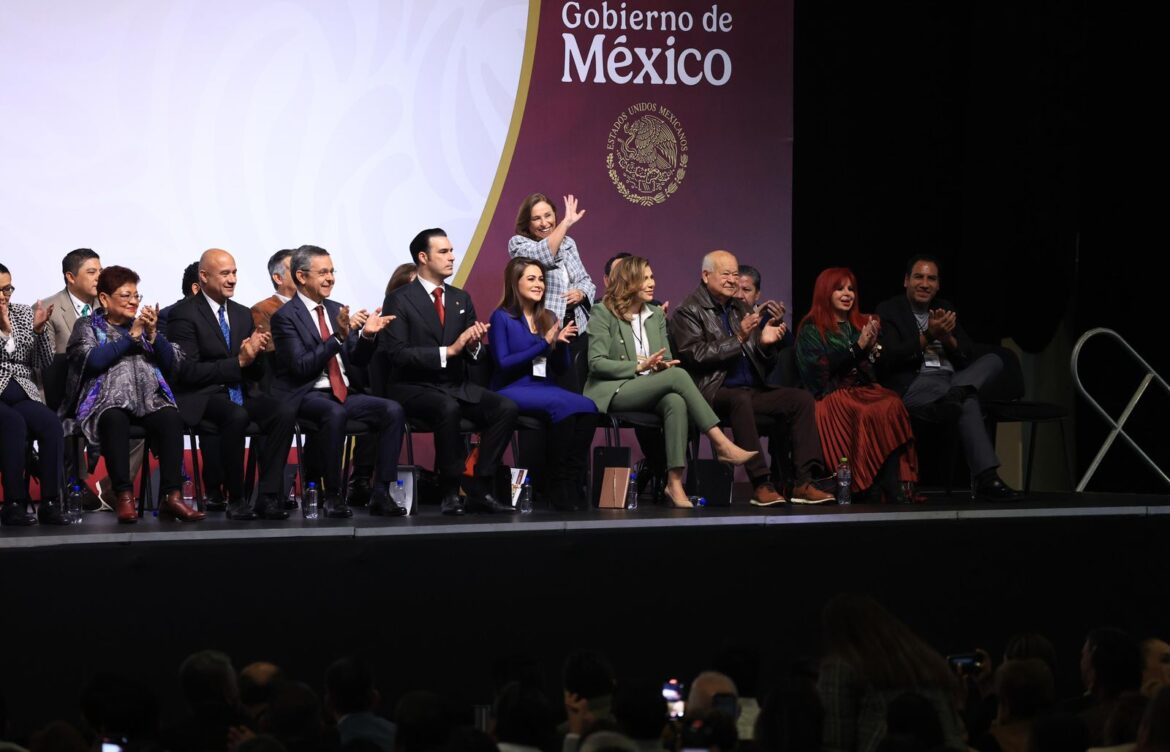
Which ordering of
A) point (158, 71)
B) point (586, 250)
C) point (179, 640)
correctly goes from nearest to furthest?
point (179, 640) → point (158, 71) → point (586, 250)

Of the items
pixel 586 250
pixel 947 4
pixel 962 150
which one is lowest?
pixel 586 250

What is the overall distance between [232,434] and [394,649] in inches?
44.9

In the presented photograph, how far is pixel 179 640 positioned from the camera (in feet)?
16.3

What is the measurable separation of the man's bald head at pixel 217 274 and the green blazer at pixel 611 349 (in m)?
1.50

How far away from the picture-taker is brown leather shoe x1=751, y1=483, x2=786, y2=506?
628cm

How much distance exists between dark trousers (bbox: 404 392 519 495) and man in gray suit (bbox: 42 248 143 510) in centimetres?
143

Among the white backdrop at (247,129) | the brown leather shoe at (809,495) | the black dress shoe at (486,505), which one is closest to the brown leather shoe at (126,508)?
the black dress shoe at (486,505)

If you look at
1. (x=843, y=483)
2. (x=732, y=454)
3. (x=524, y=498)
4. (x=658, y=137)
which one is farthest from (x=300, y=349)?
(x=658, y=137)

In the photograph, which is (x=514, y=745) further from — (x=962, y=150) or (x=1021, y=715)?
(x=962, y=150)

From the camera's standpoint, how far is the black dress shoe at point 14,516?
5.30m

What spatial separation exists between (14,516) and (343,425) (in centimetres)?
120

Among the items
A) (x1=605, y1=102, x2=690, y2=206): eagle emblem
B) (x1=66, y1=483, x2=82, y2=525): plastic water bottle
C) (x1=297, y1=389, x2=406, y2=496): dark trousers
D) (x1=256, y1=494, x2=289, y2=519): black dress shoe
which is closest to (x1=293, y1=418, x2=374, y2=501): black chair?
(x1=297, y1=389, x2=406, y2=496): dark trousers

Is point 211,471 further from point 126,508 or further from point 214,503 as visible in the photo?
point 126,508

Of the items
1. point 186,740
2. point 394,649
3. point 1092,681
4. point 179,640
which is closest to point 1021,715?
point 1092,681
